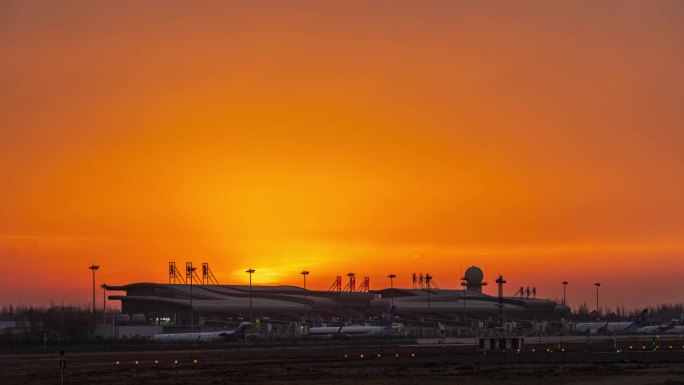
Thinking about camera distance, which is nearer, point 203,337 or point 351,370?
point 351,370

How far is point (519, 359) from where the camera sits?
319ft

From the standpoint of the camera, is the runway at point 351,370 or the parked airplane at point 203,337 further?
the parked airplane at point 203,337

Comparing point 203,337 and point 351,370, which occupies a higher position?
point 351,370

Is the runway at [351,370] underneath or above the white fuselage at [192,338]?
above

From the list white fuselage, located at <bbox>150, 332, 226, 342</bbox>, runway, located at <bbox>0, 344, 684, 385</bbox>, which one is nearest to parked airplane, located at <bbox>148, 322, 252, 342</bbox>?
white fuselage, located at <bbox>150, 332, 226, 342</bbox>

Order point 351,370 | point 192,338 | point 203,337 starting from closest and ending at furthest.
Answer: point 351,370
point 192,338
point 203,337

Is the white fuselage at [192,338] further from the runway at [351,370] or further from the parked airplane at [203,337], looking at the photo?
the runway at [351,370]

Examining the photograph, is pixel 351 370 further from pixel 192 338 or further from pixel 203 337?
pixel 203 337

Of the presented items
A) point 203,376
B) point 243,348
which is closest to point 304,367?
point 203,376

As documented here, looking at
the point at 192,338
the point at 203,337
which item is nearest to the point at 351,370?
the point at 192,338

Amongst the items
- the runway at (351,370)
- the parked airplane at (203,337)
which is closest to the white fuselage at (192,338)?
the parked airplane at (203,337)

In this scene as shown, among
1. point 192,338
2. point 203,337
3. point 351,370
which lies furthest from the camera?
point 203,337

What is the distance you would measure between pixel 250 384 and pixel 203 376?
10.1 meters

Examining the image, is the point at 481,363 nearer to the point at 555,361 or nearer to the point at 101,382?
the point at 555,361
